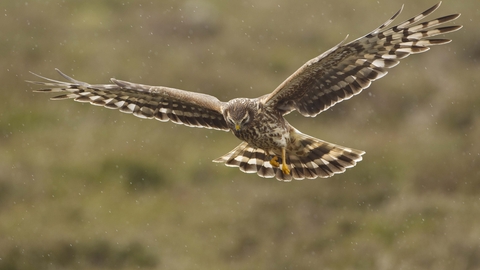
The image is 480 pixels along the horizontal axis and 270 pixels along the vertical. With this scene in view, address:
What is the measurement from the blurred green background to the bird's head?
3.81m

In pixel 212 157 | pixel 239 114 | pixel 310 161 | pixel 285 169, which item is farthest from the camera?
pixel 212 157

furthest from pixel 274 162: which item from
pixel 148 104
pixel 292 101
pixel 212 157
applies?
pixel 212 157

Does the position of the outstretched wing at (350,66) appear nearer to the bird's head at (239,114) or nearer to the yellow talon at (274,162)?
the bird's head at (239,114)

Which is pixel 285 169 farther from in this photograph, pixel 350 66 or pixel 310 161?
pixel 350 66

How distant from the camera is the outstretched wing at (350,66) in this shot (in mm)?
7453

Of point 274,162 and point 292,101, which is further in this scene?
point 274,162

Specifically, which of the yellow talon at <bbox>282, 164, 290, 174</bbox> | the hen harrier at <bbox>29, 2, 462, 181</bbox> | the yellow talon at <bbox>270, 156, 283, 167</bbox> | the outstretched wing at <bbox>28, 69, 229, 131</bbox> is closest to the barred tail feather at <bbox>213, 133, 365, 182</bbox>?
the hen harrier at <bbox>29, 2, 462, 181</bbox>

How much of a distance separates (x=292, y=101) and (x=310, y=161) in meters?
1.00

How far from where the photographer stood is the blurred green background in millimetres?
11219

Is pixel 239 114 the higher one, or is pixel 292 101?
pixel 292 101

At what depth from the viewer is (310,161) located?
8852mm

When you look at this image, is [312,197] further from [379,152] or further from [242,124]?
[242,124]

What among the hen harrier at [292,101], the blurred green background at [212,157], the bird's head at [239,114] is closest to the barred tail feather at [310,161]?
the hen harrier at [292,101]

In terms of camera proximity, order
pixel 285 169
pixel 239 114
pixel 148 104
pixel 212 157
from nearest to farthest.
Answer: pixel 239 114
pixel 285 169
pixel 148 104
pixel 212 157
